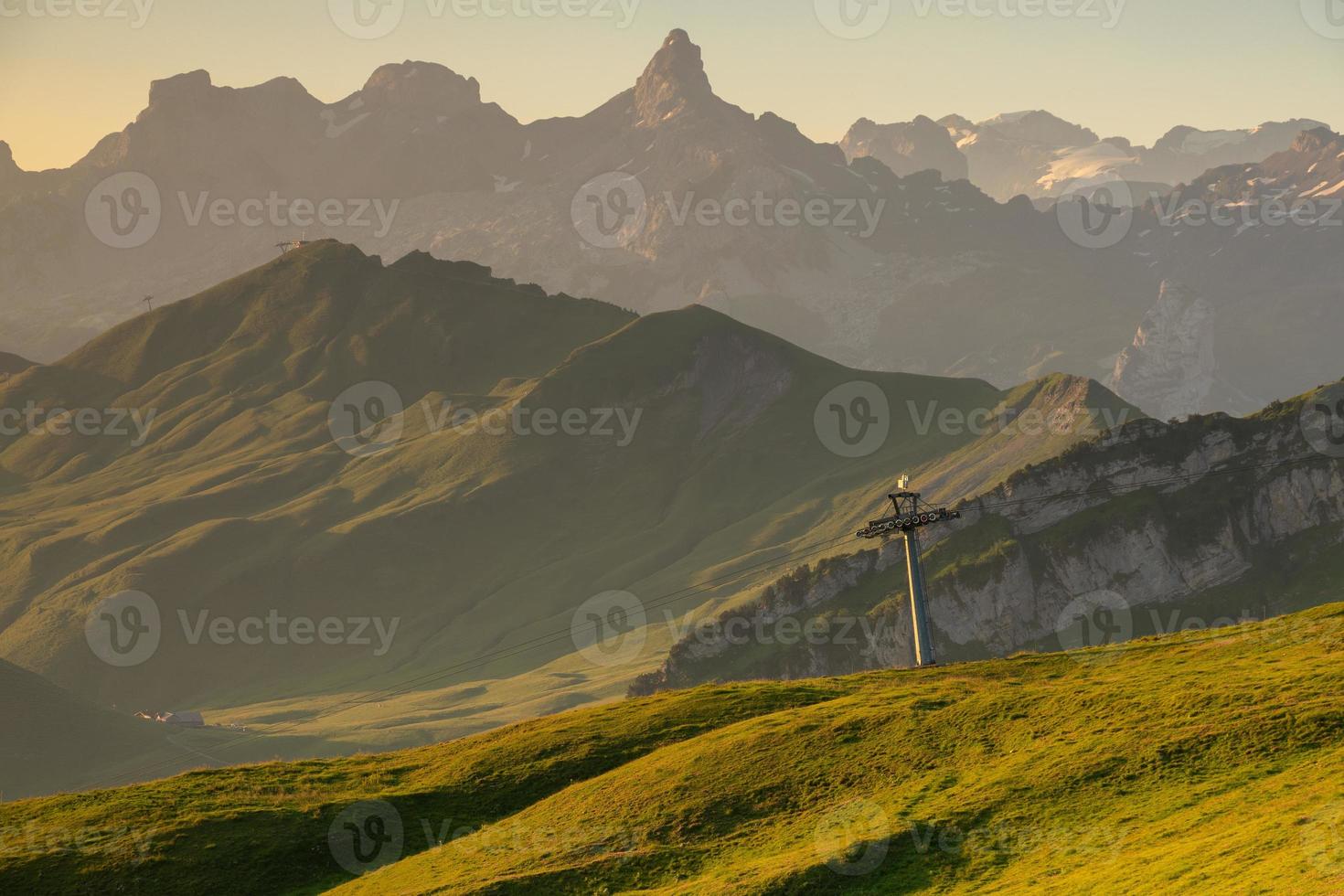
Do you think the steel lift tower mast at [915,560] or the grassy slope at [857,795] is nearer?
the grassy slope at [857,795]

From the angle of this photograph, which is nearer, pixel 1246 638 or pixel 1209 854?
pixel 1209 854

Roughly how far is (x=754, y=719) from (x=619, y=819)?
47.8 feet

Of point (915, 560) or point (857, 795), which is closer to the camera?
point (857, 795)

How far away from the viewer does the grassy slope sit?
2120 inches

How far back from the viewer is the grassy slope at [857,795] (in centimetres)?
5384

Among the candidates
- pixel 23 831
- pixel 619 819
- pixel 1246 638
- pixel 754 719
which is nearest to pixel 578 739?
pixel 754 719

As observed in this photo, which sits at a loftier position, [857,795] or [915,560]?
[915,560]

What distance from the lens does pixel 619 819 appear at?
67625 millimetres

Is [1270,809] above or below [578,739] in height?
below

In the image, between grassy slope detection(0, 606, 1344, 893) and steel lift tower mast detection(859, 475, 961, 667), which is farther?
steel lift tower mast detection(859, 475, 961, 667)

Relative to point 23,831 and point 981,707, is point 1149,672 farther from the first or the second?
point 23,831

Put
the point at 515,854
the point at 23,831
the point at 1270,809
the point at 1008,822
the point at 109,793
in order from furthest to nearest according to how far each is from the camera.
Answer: the point at 109,793 < the point at 23,831 < the point at 515,854 < the point at 1008,822 < the point at 1270,809

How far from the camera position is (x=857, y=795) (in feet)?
217

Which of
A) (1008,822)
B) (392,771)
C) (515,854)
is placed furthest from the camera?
(392,771)
